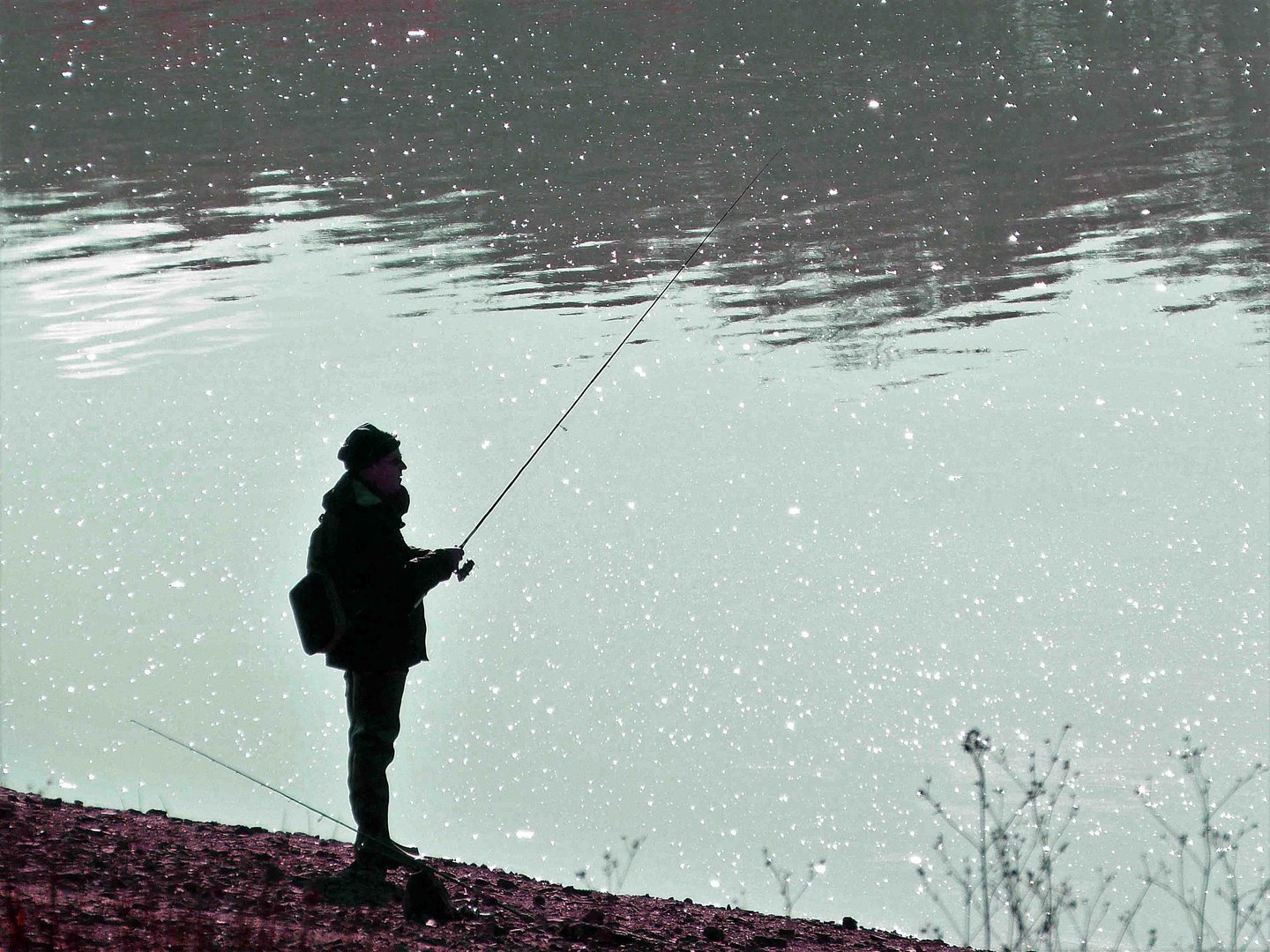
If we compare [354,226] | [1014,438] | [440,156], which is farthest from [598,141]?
[1014,438]

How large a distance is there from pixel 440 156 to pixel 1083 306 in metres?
11.8

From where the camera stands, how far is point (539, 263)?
58.4 ft

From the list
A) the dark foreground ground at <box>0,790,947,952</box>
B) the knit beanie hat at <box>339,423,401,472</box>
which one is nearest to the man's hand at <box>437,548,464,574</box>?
the knit beanie hat at <box>339,423,401,472</box>

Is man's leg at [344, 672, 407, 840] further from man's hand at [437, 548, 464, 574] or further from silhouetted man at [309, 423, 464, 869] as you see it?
man's hand at [437, 548, 464, 574]

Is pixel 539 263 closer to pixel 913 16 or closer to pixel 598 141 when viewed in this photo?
pixel 598 141

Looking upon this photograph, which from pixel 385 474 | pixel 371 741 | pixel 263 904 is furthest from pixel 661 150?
pixel 263 904

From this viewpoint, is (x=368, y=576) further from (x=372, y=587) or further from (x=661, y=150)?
(x=661, y=150)

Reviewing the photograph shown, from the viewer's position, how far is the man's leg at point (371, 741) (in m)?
5.67

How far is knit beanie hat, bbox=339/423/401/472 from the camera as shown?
5539mm

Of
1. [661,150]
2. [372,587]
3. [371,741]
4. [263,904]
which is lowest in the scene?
[263,904]

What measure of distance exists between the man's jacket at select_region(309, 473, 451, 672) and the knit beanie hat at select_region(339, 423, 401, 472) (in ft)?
0.20

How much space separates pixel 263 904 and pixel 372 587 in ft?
4.99

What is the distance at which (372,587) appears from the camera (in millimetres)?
5539

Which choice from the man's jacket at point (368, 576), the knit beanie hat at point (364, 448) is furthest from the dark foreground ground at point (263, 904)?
the knit beanie hat at point (364, 448)
